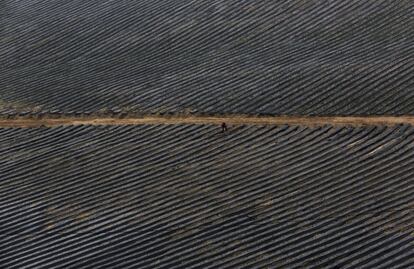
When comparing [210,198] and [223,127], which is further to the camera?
[223,127]

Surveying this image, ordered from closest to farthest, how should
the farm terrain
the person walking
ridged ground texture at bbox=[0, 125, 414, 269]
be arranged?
ridged ground texture at bbox=[0, 125, 414, 269], the farm terrain, the person walking

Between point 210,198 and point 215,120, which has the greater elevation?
point 215,120

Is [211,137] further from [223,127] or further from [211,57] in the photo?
[211,57]

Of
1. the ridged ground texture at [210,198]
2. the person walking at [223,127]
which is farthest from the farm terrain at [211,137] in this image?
the person walking at [223,127]

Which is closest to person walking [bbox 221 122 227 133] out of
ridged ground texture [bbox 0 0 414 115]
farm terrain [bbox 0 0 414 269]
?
farm terrain [bbox 0 0 414 269]

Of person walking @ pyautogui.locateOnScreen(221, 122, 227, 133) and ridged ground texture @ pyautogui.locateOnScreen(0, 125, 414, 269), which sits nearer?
ridged ground texture @ pyautogui.locateOnScreen(0, 125, 414, 269)

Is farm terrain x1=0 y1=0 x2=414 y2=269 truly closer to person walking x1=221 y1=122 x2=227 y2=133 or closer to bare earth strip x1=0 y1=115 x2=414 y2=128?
bare earth strip x1=0 y1=115 x2=414 y2=128

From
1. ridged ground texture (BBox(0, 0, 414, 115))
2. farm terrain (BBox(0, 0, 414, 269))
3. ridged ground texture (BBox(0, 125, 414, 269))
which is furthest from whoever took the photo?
ridged ground texture (BBox(0, 0, 414, 115))

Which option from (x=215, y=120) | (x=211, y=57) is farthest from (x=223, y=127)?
(x=211, y=57)
